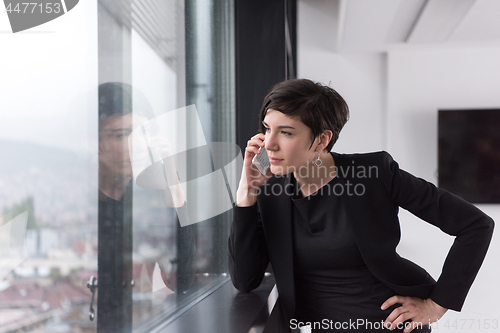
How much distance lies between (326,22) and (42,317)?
2874 millimetres

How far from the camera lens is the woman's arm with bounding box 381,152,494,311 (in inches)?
41.7

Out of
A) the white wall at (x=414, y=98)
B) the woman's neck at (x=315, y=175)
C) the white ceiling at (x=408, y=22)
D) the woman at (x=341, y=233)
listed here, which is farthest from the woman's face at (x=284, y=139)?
the white wall at (x=414, y=98)

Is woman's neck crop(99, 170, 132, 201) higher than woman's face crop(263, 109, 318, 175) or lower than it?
lower

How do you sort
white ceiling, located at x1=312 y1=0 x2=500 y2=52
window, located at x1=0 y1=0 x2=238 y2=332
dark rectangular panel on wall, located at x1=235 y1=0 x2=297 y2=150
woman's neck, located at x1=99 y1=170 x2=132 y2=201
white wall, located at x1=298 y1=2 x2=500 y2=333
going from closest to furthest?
window, located at x1=0 y1=0 x2=238 y2=332 < woman's neck, located at x1=99 y1=170 x2=132 y2=201 < dark rectangular panel on wall, located at x1=235 y1=0 x2=297 y2=150 < white ceiling, located at x1=312 y1=0 x2=500 y2=52 < white wall, located at x1=298 y1=2 x2=500 y2=333

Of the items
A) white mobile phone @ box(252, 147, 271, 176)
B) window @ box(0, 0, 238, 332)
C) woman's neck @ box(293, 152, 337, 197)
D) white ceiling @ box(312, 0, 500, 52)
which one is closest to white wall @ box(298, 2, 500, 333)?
white ceiling @ box(312, 0, 500, 52)

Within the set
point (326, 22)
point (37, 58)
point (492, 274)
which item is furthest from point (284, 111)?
point (492, 274)

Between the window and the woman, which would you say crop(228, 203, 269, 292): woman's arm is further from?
the window

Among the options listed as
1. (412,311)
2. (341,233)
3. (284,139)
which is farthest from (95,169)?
(412,311)

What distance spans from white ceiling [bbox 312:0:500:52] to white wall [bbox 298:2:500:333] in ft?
0.43

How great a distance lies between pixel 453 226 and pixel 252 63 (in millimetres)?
1015

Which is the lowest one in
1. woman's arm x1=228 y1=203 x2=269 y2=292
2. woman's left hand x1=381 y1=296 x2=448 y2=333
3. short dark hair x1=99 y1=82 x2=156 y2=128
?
woman's left hand x1=381 y1=296 x2=448 y2=333

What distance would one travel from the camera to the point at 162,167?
0.81 meters

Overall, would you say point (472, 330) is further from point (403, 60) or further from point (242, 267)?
point (242, 267)

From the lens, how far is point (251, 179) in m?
1.10
